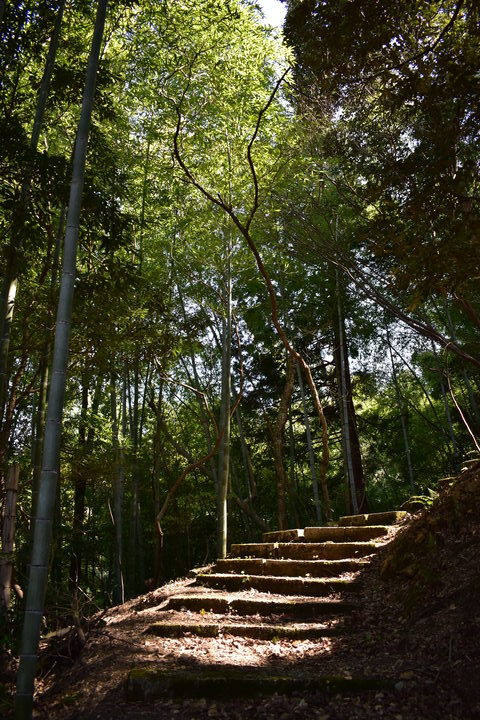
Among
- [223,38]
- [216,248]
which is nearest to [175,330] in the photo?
[216,248]

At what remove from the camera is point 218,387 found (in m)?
11.8

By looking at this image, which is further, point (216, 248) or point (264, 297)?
point (264, 297)

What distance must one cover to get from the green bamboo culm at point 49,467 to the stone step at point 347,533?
371cm

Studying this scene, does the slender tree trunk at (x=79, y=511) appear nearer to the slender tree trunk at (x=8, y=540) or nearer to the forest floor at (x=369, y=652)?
the slender tree trunk at (x=8, y=540)

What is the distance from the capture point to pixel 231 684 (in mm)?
2656

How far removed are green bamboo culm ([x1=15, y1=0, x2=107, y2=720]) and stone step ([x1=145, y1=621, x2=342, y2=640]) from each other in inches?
57.1

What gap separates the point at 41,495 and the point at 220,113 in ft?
14.8

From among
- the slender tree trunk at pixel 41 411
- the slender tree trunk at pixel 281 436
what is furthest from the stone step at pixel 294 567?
the slender tree trunk at pixel 281 436

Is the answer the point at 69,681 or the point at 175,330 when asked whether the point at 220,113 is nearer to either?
the point at 175,330

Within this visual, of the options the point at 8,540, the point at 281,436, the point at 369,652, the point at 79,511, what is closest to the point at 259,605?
the point at 369,652

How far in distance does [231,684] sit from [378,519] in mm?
3611

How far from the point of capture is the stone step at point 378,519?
5.74 m

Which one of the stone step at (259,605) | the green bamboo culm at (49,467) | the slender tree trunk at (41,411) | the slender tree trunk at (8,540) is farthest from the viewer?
the slender tree trunk at (41,411)

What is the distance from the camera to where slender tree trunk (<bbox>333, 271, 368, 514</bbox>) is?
9.21 metres
